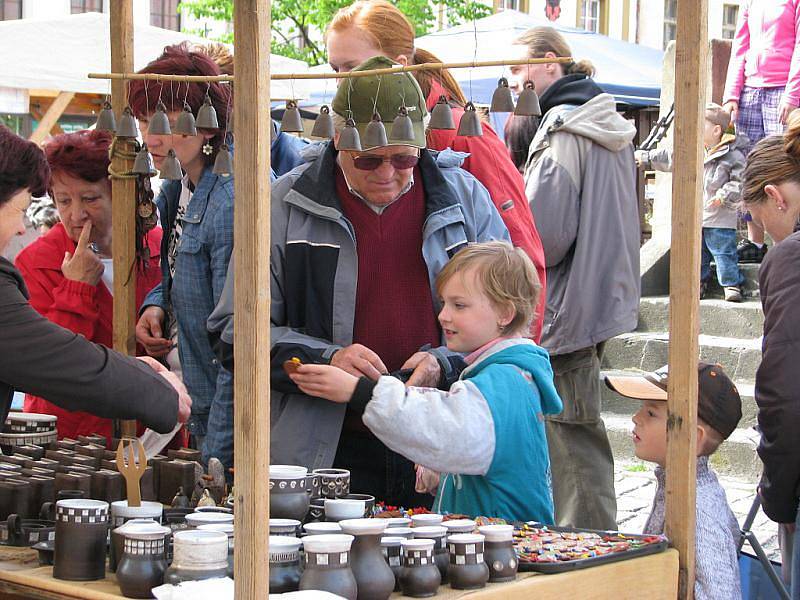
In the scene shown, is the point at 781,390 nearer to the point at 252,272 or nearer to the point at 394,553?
the point at 394,553

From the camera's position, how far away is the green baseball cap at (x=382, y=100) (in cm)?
315

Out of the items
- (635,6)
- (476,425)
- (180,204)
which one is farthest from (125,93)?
(635,6)

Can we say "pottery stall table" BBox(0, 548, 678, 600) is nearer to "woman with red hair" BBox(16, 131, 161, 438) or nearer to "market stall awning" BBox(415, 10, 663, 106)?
"woman with red hair" BBox(16, 131, 161, 438)

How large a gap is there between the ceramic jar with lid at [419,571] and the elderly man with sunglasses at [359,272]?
839 mm

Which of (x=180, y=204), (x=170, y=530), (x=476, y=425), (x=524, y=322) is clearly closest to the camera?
(x=170, y=530)

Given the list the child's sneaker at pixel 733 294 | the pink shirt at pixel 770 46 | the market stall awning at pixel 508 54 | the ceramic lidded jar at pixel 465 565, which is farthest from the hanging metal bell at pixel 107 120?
the market stall awning at pixel 508 54

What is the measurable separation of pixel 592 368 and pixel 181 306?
70.7 inches

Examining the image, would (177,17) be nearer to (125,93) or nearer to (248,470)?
(125,93)

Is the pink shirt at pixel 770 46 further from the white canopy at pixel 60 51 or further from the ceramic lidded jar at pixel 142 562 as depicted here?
the ceramic lidded jar at pixel 142 562

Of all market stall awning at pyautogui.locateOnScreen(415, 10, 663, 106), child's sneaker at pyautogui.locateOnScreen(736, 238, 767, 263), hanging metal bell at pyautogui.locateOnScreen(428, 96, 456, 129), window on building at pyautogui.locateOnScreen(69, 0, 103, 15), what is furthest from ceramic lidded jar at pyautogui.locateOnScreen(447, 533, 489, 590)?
window on building at pyautogui.locateOnScreen(69, 0, 103, 15)

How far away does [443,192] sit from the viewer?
3.27 meters

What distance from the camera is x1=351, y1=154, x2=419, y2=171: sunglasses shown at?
10.2 feet

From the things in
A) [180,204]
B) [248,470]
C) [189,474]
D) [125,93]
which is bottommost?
[189,474]

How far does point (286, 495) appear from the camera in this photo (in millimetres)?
2482
